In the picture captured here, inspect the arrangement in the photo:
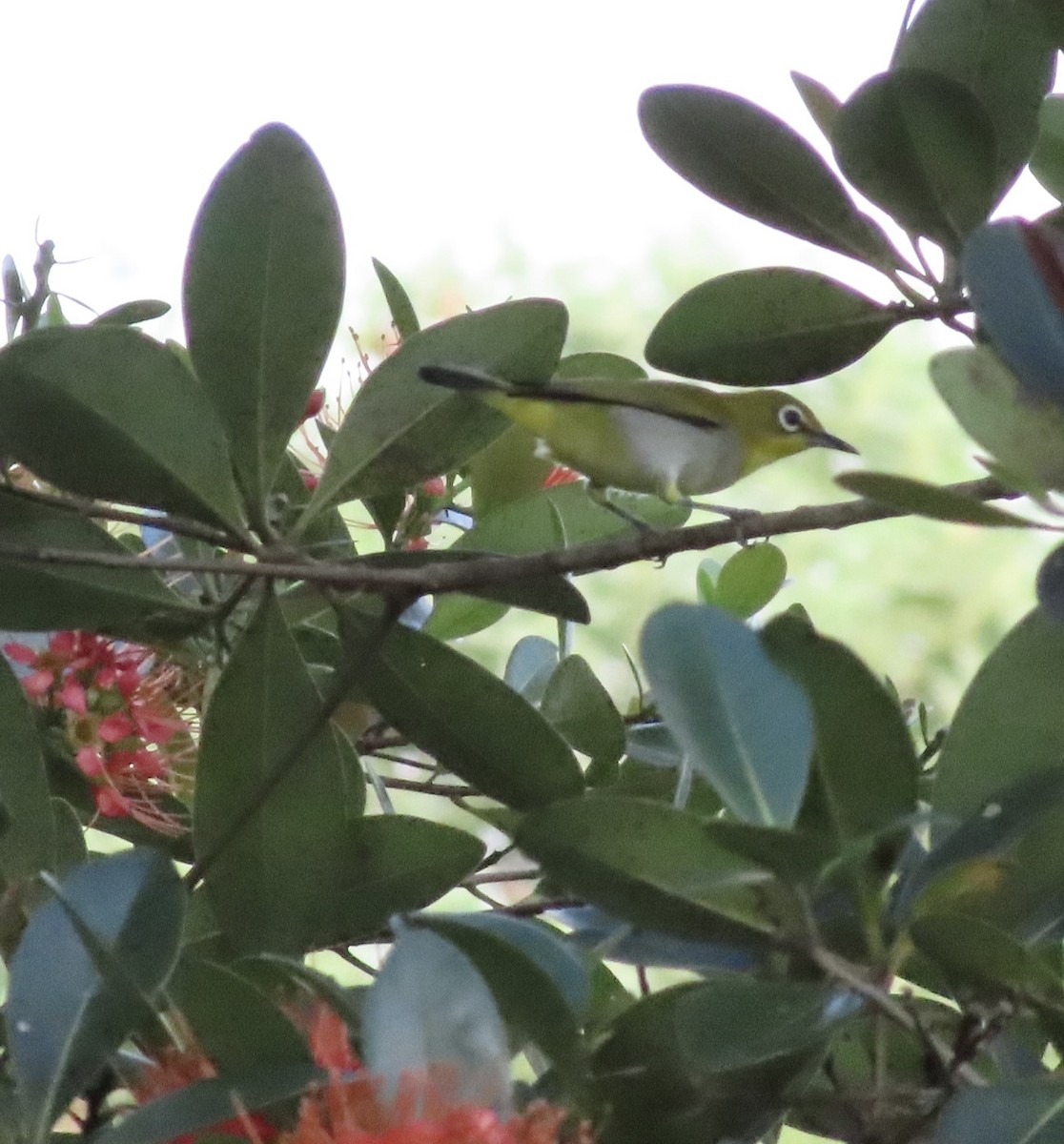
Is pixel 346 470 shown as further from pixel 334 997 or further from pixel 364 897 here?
pixel 334 997

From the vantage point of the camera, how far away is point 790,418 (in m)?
1.67

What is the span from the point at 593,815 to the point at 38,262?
61 centimetres

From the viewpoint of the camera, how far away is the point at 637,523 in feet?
3.22

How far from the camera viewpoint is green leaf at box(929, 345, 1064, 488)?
1.75 feet

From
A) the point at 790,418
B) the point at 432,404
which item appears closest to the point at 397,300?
the point at 432,404

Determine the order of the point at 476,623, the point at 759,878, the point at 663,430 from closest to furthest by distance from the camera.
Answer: the point at 759,878 → the point at 476,623 → the point at 663,430

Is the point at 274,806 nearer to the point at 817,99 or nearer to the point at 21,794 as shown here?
the point at 21,794

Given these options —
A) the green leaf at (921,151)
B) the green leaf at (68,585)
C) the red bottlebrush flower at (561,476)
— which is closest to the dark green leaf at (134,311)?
the green leaf at (68,585)

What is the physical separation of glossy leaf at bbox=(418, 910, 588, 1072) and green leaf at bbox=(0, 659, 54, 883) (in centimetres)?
28

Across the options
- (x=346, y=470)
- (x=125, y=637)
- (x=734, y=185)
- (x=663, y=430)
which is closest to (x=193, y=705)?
(x=125, y=637)

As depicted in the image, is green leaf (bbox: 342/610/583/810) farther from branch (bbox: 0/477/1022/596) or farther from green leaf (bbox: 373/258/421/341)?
green leaf (bbox: 373/258/421/341)

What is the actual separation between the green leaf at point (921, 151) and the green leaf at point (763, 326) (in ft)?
0.22

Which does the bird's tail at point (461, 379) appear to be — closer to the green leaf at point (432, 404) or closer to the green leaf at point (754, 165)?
the green leaf at point (432, 404)

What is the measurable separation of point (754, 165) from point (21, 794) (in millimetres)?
515
